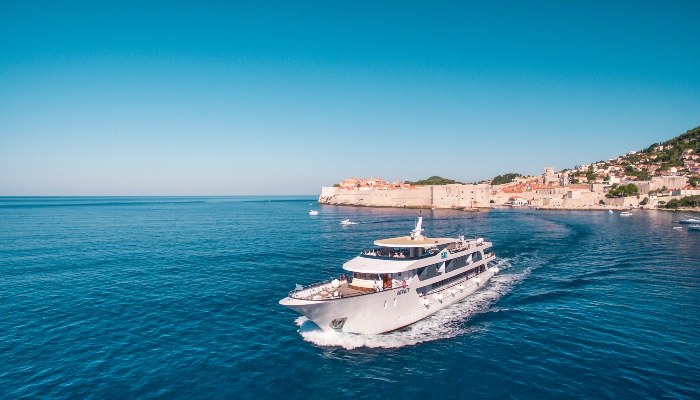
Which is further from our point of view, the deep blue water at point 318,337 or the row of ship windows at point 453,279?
the row of ship windows at point 453,279

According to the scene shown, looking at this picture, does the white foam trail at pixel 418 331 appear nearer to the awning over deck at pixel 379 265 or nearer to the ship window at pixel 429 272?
the ship window at pixel 429 272

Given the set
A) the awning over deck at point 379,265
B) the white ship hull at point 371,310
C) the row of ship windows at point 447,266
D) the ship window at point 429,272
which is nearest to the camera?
the white ship hull at point 371,310

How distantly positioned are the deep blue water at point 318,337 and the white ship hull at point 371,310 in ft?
1.75

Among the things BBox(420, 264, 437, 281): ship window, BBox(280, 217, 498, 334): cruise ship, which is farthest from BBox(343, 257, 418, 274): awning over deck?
BBox(420, 264, 437, 281): ship window

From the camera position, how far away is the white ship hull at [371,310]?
1631cm

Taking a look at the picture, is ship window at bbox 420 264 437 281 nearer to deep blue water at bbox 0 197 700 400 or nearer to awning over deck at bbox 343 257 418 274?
awning over deck at bbox 343 257 418 274

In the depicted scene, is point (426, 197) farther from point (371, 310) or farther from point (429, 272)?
point (371, 310)

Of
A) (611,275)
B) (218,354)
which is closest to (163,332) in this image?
(218,354)

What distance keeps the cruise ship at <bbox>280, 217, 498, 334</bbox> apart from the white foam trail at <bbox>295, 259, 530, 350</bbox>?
0.35 m

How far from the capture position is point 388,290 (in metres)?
17.5

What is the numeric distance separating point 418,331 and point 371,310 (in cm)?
296

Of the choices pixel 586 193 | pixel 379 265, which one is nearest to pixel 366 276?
pixel 379 265

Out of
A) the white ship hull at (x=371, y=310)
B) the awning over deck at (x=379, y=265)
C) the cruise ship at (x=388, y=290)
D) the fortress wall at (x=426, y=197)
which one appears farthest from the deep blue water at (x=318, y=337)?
the fortress wall at (x=426, y=197)

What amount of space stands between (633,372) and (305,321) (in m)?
14.4
